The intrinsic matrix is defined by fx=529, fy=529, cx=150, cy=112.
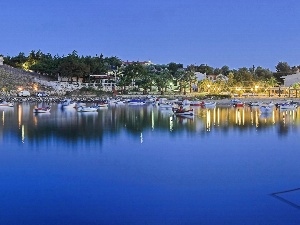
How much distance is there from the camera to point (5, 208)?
664 inches

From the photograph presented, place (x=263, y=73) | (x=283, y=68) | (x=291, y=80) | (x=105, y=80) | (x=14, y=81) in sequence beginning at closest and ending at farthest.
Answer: (x=14, y=81), (x=105, y=80), (x=291, y=80), (x=263, y=73), (x=283, y=68)

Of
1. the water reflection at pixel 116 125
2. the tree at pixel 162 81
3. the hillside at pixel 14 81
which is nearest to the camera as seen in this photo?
the water reflection at pixel 116 125

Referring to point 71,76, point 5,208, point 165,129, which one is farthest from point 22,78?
Answer: point 5,208

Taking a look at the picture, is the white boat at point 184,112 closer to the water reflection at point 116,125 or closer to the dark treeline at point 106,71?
the water reflection at point 116,125

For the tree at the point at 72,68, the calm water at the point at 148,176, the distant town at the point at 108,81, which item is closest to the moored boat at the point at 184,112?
the calm water at the point at 148,176

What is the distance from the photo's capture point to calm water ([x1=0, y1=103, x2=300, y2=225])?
1633 centimetres

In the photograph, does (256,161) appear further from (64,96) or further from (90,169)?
(64,96)

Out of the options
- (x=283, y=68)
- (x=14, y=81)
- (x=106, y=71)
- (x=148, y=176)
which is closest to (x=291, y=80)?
(x=283, y=68)

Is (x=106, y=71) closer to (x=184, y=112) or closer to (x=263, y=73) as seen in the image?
(x=263, y=73)

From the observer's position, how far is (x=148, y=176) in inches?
880

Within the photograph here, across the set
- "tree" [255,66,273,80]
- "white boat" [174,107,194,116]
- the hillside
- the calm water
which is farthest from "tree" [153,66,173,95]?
the calm water

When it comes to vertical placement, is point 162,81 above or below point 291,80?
below

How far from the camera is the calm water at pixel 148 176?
53.6 feet

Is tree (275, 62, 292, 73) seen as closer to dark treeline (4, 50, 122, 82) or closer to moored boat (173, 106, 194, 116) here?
dark treeline (4, 50, 122, 82)
